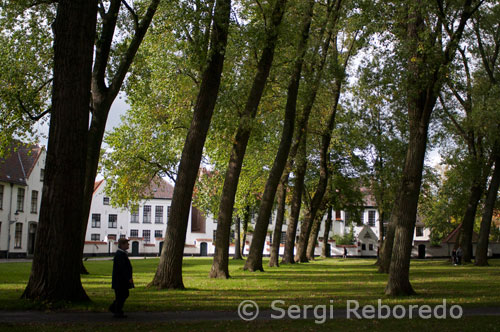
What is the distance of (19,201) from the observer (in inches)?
2058

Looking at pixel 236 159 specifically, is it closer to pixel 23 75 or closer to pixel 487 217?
pixel 23 75

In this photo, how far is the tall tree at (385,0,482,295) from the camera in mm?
15414

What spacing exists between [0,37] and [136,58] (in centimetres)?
553

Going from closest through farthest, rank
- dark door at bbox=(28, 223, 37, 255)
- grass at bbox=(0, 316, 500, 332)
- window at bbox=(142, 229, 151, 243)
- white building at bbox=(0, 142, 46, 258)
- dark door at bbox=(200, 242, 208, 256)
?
grass at bbox=(0, 316, 500, 332) < white building at bbox=(0, 142, 46, 258) < dark door at bbox=(28, 223, 37, 255) < dark door at bbox=(200, 242, 208, 256) < window at bbox=(142, 229, 151, 243)

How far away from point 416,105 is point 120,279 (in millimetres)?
9816

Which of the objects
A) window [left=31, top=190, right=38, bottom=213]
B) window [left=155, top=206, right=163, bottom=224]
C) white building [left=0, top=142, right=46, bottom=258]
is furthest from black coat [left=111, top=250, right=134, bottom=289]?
window [left=155, top=206, right=163, bottom=224]

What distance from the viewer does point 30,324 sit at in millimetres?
9523

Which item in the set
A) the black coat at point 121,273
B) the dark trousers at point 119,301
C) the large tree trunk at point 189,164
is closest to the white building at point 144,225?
the large tree trunk at point 189,164

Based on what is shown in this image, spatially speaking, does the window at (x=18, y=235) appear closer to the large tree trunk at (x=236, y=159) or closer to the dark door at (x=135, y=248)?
the dark door at (x=135, y=248)

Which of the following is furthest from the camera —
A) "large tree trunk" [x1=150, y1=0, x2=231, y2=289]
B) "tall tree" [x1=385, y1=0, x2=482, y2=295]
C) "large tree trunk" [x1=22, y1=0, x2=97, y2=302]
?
"large tree trunk" [x1=150, y1=0, x2=231, y2=289]

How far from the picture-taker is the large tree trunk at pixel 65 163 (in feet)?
37.8

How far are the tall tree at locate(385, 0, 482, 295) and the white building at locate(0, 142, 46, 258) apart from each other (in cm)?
3975

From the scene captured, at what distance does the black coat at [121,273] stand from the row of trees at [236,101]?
131 centimetres

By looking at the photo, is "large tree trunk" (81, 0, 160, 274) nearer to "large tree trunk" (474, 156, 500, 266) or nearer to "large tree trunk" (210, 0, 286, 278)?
"large tree trunk" (210, 0, 286, 278)
